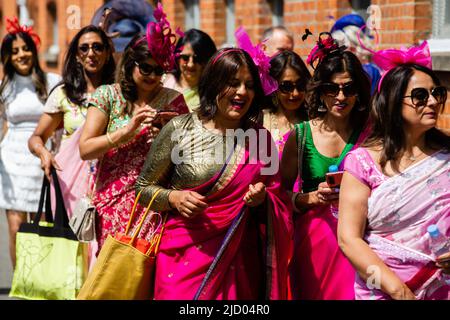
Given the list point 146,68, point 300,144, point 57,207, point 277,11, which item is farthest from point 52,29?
point 300,144

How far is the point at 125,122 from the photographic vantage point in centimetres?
632

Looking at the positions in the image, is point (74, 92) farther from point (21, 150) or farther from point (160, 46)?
point (21, 150)

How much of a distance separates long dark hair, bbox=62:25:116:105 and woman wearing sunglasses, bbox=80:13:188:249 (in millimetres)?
984

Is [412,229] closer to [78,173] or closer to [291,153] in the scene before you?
[291,153]

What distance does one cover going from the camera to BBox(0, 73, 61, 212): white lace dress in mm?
8789

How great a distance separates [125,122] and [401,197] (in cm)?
230

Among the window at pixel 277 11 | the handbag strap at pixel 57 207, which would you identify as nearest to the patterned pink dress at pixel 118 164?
the handbag strap at pixel 57 207

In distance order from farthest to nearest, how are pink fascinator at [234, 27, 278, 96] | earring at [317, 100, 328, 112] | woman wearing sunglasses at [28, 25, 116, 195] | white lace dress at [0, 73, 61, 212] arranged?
white lace dress at [0, 73, 61, 212] → woman wearing sunglasses at [28, 25, 116, 195] → earring at [317, 100, 328, 112] → pink fascinator at [234, 27, 278, 96]

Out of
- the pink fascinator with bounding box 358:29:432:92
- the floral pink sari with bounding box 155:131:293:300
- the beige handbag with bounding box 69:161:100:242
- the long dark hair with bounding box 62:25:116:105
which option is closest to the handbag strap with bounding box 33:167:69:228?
the long dark hair with bounding box 62:25:116:105

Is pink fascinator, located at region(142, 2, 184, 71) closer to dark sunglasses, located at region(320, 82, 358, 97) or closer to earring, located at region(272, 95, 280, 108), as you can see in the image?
earring, located at region(272, 95, 280, 108)

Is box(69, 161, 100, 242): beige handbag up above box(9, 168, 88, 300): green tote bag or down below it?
above

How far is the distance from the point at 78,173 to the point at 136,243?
190 centimetres

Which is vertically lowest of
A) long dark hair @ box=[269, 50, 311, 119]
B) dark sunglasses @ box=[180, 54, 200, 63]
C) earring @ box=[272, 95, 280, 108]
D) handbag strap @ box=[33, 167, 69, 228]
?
handbag strap @ box=[33, 167, 69, 228]

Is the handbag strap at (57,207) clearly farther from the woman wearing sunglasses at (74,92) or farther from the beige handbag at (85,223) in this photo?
the beige handbag at (85,223)
